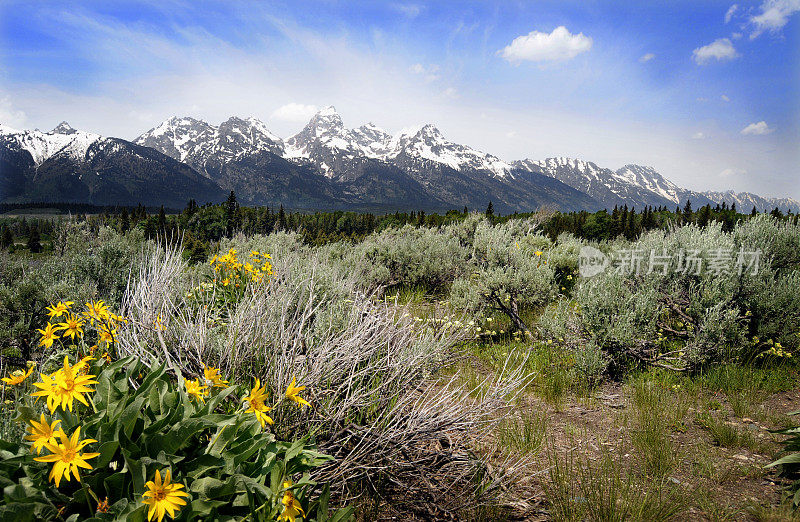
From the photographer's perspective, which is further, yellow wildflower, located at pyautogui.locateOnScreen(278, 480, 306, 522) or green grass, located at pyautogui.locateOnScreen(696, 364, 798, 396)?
green grass, located at pyautogui.locateOnScreen(696, 364, 798, 396)

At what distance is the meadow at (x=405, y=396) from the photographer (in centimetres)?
153

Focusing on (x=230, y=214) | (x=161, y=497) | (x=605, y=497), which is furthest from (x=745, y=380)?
(x=230, y=214)

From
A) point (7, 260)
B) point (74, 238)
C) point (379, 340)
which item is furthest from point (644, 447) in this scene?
point (7, 260)

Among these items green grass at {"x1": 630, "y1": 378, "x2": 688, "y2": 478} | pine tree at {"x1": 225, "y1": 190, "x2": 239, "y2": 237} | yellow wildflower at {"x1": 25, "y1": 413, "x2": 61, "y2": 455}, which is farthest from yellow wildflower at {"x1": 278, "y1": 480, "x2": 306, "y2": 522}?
pine tree at {"x1": 225, "y1": 190, "x2": 239, "y2": 237}

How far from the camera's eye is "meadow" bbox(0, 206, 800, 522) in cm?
153

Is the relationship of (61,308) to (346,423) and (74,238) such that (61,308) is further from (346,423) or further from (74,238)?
(74,238)

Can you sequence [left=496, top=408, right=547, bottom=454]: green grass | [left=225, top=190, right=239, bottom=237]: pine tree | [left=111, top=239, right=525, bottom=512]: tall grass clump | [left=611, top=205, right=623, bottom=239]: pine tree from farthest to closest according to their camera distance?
[left=225, top=190, right=239, bottom=237]: pine tree
[left=611, top=205, right=623, bottom=239]: pine tree
[left=496, top=408, right=547, bottom=454]: green grass
[left=111, top=239, right=525, bottom=512]: tall grass clump

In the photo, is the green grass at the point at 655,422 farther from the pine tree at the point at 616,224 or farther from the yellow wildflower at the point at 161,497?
the pine tree at the point at 616,224

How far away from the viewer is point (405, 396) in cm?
265

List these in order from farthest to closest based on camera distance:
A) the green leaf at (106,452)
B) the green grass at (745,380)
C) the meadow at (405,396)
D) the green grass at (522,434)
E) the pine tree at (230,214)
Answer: the pine tree at (230,214), the green grass at (745,380), the green grass at (522,434), the meadow at (405,396), the green leaf at (106,452)

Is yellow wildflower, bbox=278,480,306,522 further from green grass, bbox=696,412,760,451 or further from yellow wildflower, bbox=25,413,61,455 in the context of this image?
green grass, bbox=696,412,760,451

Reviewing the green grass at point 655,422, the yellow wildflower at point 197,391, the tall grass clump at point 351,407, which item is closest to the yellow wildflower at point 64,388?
the yellow wildflower at point 197,391

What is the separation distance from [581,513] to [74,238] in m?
11.2

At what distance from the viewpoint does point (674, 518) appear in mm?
2566
